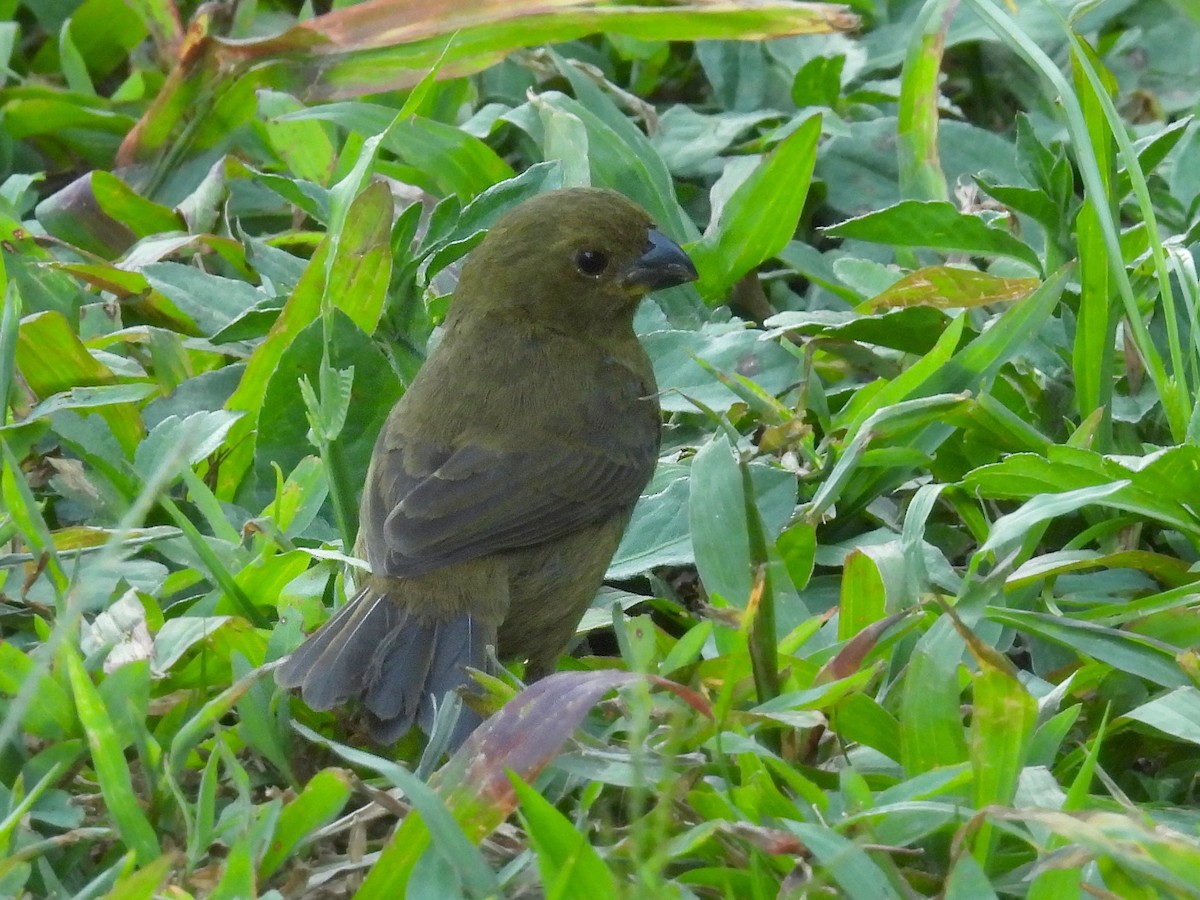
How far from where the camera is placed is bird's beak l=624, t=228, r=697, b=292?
4.23 metres

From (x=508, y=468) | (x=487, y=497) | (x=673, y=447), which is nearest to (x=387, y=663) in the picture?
(x=487, y=497)

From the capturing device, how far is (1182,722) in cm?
298

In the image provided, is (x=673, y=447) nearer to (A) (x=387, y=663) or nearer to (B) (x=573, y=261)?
(B) (x=573, y=261)

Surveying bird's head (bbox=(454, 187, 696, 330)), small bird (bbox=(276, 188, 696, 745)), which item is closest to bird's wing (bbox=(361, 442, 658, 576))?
small bird (bbox=(276, 188, 696, 745))

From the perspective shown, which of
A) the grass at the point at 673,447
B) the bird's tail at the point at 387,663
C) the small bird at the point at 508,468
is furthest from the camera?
the small bird at the point at 508,468

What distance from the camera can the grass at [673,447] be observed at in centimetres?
279

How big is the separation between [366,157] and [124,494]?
3.10ft

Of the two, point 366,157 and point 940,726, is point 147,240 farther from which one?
point 940,726

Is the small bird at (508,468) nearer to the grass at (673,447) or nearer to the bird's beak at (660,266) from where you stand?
the bird's beak at (660,266)

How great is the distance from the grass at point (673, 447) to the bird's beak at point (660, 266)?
0.68 feet

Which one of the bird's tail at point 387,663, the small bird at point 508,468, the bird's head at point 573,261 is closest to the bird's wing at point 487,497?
the small bird at point 508,468

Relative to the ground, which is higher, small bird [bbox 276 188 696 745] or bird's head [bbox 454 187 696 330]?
bird's head [bbox 454 187 696 330]

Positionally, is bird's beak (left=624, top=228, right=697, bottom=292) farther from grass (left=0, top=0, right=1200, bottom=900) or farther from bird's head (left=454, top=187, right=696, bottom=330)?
grass (left=0, top=0, right=1200, bottom=900)

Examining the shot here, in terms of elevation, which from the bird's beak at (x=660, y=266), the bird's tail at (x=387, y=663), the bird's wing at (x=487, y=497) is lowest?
the bird's tail at (x=387, y=663)
